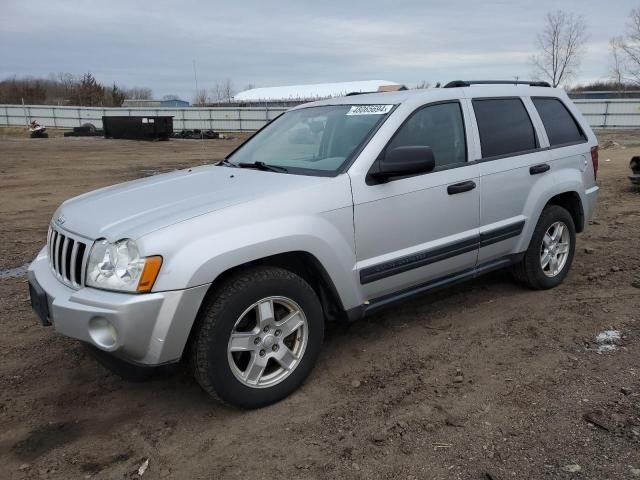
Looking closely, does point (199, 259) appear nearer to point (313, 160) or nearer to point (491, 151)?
point (313, 160)

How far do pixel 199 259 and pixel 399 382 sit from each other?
1.55m

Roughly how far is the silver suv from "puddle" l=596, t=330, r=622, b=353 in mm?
903

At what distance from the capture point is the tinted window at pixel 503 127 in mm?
4329

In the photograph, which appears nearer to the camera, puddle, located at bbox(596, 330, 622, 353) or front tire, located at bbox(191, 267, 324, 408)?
front tire, located at bbox(191, 267, 324, 408)

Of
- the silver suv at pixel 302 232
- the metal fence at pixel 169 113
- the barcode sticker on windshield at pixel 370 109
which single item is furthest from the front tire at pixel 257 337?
the metal fence at pixel 169 113

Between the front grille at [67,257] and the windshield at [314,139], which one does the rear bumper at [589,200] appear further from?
the front grille at [67,257]

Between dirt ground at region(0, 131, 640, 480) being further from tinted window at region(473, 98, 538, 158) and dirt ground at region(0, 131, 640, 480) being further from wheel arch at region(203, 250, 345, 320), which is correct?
tinted window at region(473, 98, 538, 158)

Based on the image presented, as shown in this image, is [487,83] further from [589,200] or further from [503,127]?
[589,200]

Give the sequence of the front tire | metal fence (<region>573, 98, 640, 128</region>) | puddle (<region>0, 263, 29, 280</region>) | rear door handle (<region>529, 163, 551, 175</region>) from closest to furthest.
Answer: the front tire, rear door handle (<region>529, 163, 551, 175</region>), puddle (<region>0, 263, 29, 280</region>), metal fence (<region>573, 98, 640, 128</region>)

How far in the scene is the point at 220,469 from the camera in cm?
271

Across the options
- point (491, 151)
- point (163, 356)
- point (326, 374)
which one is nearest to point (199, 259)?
point (163, 356)

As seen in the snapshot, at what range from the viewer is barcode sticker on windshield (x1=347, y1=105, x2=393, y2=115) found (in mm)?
3854

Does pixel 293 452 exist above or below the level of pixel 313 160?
below

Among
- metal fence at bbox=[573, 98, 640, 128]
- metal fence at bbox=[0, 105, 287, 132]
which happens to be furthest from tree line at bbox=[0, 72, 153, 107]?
metal fence at bbox=[573, 98, 640, 128]
